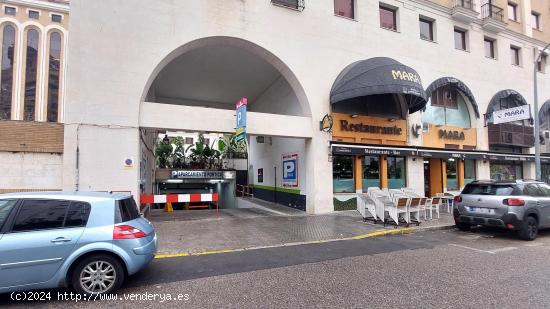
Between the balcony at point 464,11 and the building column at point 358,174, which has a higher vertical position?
the balcony at point 464,11

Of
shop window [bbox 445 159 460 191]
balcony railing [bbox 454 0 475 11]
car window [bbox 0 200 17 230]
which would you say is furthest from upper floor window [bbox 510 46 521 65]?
car window [bbox 0 200 17 230]

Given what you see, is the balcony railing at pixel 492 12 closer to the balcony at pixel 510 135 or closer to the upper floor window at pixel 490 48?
the upper floor window at pixel 490 48

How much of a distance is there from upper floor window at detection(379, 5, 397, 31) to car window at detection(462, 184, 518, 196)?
994 centimetres

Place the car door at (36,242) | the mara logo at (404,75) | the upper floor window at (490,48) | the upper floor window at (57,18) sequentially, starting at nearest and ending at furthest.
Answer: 1. the car door at (36,242)
2. the mara logo at (404,75)
3. the upper floor window at (490,48)
4. the upper floor window at (57,18)

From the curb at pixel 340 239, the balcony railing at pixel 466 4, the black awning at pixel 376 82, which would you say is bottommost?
the curb at pixel 340 239

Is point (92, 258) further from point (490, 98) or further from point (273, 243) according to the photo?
point (490, 98)

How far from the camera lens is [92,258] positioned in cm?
453

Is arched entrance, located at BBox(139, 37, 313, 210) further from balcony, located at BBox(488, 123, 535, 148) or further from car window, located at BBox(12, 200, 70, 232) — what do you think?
balcony, located at BBox(488, 123, 535, 148)

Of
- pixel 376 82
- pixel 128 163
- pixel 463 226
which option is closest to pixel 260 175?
pixel 376 82

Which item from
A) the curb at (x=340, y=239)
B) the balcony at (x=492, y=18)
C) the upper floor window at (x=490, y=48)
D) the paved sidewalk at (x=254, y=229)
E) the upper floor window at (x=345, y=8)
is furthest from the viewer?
the upper floor window at (x=490, y=48)

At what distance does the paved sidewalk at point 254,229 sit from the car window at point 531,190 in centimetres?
247

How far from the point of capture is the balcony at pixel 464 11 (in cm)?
1809

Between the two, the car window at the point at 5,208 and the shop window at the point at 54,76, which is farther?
the shop window at the point at 54,76

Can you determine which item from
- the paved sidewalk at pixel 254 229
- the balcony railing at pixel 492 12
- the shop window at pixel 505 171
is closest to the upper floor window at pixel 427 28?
the balcony railing at pixel 492 12
